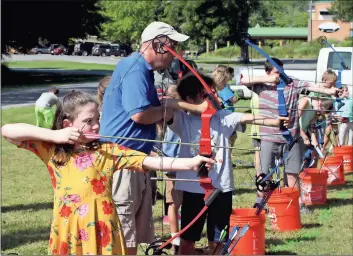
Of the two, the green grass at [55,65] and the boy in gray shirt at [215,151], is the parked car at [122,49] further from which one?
the green grass at [55,65]

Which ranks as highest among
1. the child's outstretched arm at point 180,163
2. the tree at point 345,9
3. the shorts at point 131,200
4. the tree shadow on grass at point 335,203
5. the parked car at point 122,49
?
the tree at point 345,9

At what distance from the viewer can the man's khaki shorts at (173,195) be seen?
249 inches

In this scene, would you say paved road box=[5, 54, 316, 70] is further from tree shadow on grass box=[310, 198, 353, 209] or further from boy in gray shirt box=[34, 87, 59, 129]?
tree shadow on grass box=[310, 198, 353, 209]

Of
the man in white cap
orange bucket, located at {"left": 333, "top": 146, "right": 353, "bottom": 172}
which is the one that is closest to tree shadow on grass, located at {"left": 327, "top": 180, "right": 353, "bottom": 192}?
orange bucket, located at {"left": 333, "top": 146, "right": 353, "bottom": 172}

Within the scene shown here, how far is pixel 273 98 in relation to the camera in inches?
295

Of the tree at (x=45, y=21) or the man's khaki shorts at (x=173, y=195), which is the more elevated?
the tree at (x=45, y=21)

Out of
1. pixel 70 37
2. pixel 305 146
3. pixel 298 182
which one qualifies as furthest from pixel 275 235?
pixel 70 37

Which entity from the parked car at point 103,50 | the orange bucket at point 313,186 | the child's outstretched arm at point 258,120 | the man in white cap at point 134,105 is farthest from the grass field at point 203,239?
the parked car at point 103,50

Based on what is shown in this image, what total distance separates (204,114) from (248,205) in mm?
4672

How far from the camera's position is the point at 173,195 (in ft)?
21.0

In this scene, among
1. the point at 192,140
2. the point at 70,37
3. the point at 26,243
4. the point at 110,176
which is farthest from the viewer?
the point at 70,37

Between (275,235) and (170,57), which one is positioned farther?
(275,235)

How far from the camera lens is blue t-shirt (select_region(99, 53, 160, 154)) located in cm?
436

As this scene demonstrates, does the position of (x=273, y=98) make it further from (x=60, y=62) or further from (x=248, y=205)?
(x=60, y=62)
